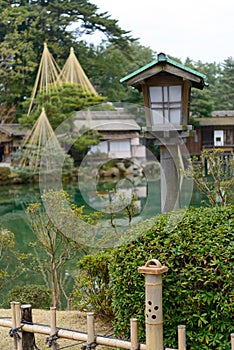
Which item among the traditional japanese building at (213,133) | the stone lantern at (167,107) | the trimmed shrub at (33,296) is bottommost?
the trimmed shrub at (33,296)

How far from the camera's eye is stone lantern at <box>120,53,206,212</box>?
3.67 metres

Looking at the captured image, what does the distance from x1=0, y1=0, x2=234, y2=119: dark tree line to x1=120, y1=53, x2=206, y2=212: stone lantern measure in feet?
54.4

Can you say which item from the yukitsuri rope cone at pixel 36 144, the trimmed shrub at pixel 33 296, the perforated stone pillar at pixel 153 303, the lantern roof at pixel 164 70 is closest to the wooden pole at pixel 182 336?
the perforated stone pillar at pixel 153 303

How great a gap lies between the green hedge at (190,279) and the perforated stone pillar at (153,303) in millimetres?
137

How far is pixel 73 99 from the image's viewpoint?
1695cm

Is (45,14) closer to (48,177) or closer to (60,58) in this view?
A: (60,58)

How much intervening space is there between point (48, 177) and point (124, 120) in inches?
35.2

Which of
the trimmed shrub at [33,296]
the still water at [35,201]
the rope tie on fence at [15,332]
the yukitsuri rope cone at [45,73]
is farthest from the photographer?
the yukitsuri rope cone at [45,73]

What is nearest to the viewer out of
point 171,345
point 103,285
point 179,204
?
point 171,345

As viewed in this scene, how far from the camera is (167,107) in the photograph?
149 inches

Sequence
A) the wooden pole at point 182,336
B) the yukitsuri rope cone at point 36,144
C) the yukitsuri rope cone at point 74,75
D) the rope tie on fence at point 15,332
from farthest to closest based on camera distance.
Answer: the yukitsuri rope cone at point 74,75 → the yukitsuri rope cone at point 36,144 → the rope tie on fence at point 15,332 → the wooden pole at point 182,336

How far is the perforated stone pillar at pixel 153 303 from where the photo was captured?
2.18 m

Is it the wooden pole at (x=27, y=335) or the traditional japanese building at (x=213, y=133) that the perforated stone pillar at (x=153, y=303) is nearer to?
the wooden pole at (x=27, y=335)

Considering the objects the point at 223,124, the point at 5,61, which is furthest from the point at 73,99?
the point at 223,124
